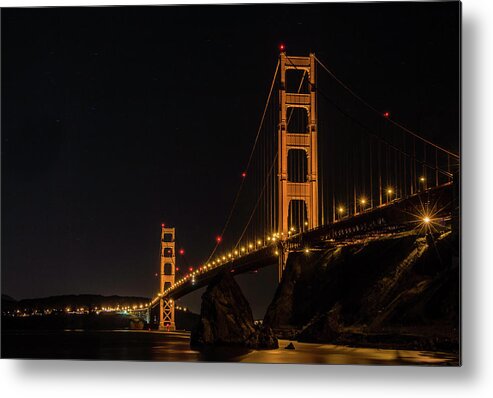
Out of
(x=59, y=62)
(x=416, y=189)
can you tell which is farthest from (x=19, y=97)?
(x=416, y=189)

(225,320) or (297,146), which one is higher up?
(297,146)

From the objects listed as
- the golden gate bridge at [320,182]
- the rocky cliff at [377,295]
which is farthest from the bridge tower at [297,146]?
the rocky cliff at [377,295]

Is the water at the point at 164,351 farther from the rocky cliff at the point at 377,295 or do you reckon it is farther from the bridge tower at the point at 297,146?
the bridge tower at the point at 297,146

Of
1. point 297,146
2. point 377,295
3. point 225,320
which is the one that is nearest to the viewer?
point 377,295

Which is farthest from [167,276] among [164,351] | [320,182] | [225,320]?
[320,182]

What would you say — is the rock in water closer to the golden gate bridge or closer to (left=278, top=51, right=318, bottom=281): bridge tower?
the golden gate bridge

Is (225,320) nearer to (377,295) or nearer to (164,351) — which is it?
(164,351)
